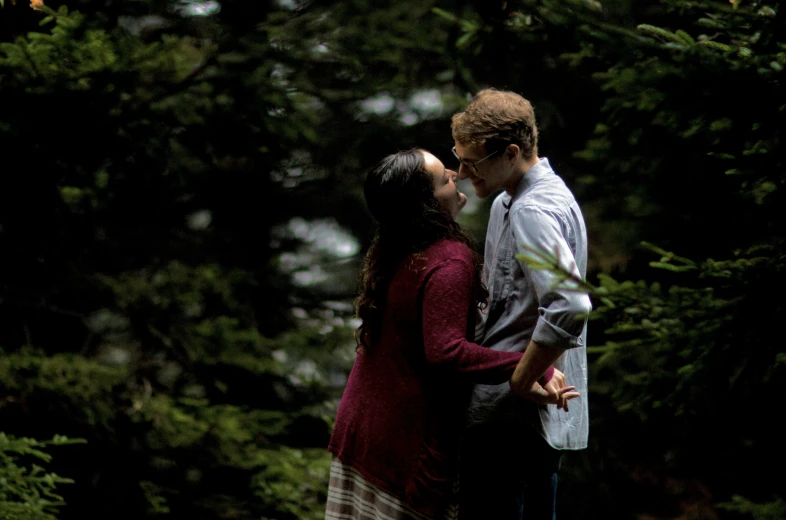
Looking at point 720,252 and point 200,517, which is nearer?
point 720,252

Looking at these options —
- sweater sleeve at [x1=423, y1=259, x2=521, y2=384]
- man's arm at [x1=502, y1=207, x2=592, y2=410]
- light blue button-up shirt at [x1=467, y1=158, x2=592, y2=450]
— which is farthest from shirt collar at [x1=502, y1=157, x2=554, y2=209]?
sweater sleeve at [x1=423, y1=259, x2=521, y2=384]

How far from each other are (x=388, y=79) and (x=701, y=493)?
12.7 feet

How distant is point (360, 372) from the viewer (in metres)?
2.28

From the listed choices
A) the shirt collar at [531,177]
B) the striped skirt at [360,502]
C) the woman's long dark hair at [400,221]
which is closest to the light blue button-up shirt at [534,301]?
the shirt collar at [531,177]

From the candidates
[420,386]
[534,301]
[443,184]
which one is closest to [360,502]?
[420,386]

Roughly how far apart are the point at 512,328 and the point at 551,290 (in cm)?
28

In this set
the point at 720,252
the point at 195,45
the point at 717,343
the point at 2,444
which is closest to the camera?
the point at 717,343

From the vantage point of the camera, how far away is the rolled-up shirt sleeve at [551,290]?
1853 millimetres

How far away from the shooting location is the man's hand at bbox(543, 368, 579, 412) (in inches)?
78.6

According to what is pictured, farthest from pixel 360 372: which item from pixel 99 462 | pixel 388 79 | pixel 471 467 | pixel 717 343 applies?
pixel 388 79

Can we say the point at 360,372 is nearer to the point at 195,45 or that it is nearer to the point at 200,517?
the point at 200,517

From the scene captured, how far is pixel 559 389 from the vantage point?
79.7 inches

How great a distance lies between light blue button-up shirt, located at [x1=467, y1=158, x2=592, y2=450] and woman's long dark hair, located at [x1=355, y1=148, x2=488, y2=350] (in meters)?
0.11

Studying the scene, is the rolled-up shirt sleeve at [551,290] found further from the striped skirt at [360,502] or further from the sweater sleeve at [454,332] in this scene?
the striped skirt at [360,502]
